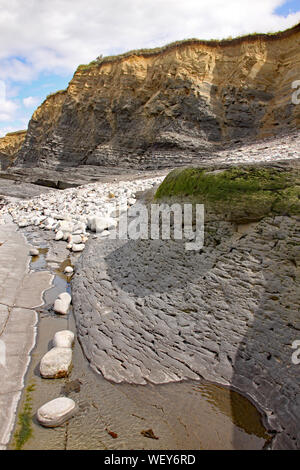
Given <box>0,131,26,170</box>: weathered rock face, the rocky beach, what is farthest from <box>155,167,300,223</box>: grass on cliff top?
<box>0,131,26,170</box>: weathered rock face

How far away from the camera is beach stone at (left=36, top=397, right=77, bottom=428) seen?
241 centimetres

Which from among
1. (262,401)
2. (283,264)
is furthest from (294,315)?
(262,401)

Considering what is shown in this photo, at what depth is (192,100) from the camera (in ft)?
62.2

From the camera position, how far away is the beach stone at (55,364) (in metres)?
2.97

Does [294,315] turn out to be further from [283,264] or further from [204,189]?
[204,189]

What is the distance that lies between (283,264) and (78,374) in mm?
2448

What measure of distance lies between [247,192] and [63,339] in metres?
2.88

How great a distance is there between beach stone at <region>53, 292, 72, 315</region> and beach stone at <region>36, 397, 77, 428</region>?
5.64 ft

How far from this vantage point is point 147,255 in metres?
4.76

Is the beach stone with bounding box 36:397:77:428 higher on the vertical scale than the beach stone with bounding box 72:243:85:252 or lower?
lower

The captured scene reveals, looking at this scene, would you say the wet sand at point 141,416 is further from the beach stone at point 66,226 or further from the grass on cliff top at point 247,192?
the beach stone at point 66,226

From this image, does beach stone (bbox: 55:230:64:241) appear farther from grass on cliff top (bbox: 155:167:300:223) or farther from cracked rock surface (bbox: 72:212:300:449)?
grass on cliff top (bbox: 155:167:300:223)

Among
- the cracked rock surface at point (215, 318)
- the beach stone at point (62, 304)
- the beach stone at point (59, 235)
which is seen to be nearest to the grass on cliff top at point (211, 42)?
the beach stone at point (59, 235)

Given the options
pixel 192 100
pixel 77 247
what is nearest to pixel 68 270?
pixel 77 247
